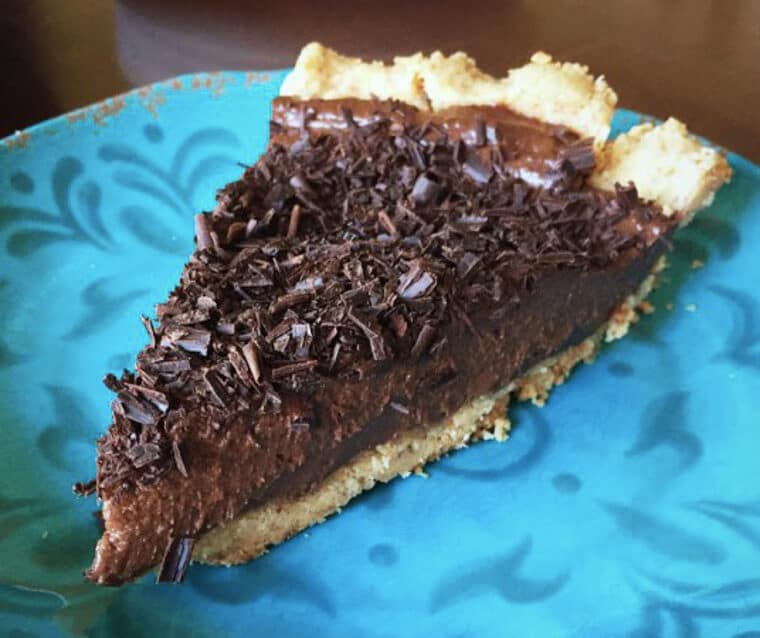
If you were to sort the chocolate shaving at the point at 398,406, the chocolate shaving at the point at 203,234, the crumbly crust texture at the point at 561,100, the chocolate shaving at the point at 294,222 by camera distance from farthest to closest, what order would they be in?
the crumbly crust texture at the point at 561,100, the chocolate shaving at the point at 294,222, the chocolate shaving at the point at 203,234, the chocolate shaving at the point at 398,406

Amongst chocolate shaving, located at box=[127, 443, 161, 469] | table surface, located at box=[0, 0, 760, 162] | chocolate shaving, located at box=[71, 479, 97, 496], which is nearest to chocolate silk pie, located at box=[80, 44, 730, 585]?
chocolate shaving, located at box=[127, 443, 161, 469]

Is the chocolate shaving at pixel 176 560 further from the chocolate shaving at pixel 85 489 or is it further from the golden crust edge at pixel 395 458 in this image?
the chocolate shaving at pixel 85 489

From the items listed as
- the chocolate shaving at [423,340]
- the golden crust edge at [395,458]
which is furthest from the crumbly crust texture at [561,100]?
the chocolate shaving at [423,340]

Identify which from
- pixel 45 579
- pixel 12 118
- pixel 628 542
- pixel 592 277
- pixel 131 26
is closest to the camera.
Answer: pixel 45 579

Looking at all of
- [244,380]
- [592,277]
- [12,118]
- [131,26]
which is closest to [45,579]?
[244,380]

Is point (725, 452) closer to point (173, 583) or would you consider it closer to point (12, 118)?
point (173, 583)

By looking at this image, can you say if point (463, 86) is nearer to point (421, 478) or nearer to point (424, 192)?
point (424, 192)

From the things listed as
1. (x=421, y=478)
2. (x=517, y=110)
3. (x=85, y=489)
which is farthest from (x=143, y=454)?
(x=517, y=110)

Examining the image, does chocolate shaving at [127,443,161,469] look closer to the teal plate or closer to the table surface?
the teal plate
